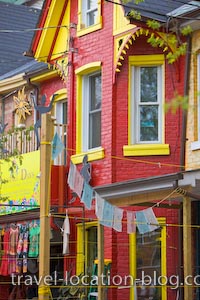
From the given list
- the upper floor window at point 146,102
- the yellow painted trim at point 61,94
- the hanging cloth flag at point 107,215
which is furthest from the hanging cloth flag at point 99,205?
the yellow painted trim at point 61,94

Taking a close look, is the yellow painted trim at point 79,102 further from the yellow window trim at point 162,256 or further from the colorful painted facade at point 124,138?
the yellow window trim at point 162,256

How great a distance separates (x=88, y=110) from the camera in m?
20.5

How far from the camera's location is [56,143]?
45.8 ft

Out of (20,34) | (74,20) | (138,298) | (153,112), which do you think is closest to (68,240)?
(138,298)

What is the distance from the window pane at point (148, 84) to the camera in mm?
19375

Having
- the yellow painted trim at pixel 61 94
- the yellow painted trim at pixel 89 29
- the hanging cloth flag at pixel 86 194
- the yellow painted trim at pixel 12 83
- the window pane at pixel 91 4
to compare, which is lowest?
the hanging cloth flag at pixel 86 194

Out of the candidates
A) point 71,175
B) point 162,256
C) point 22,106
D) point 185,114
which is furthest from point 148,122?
point 22,106

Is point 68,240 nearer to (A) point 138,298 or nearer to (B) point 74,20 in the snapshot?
(A) point 138,298

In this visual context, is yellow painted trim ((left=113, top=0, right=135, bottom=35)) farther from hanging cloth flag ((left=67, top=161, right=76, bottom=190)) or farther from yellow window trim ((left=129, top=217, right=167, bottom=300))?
hanging cloth flag ((left=67, top=161, right=76, bottom=190))

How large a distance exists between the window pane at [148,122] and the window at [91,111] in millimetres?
1251

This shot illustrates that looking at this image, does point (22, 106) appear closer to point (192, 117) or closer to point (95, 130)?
point (95, 130)

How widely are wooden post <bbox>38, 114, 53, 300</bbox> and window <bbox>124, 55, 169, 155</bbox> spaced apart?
5.69 m

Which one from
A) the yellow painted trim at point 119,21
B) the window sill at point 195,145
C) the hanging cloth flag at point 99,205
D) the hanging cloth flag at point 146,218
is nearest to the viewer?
the hanging cloth flag at point 99,205

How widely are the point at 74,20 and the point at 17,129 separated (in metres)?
3.31
